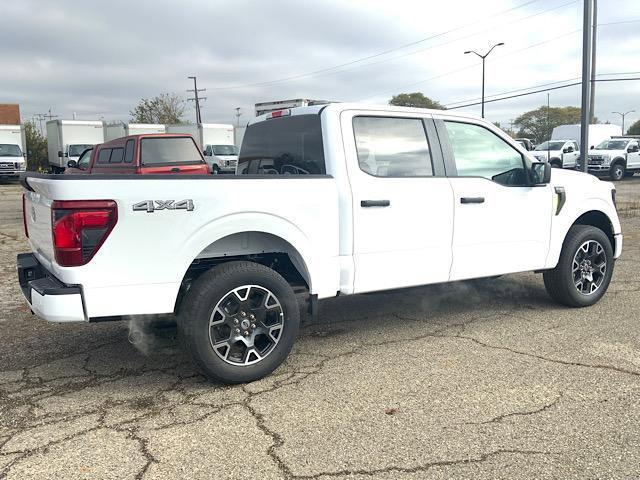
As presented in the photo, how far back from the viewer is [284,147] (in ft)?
16.1

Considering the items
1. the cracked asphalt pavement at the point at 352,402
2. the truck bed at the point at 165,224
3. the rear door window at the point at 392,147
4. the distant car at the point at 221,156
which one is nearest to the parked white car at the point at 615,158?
the distant car at the point at 221,156

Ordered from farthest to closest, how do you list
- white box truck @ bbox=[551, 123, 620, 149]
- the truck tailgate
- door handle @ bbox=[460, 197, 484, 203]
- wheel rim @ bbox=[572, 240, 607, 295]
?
white box truck @ bbox=[551, 123, 620, 149] → wheel rim @ bbox=[572, 240, 607, 295] → door handle @ bbox=[460, 197, 484, 203] → the truck tailgate

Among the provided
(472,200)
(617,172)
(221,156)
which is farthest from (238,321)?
(617,172)

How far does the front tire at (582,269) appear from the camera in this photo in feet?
18.3

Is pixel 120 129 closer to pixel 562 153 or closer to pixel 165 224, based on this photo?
pixel 562 153

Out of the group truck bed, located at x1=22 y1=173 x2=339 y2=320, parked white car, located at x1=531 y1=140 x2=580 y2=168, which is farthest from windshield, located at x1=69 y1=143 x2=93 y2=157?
truck bed, located at x1=22 y1=173 x2=339 y2=320

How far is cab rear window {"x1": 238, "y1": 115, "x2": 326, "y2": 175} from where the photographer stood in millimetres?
4507

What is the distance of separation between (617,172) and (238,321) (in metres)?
26.6

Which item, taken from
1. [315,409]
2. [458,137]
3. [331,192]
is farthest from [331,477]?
[458,137]

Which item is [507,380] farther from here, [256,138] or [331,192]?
[256,138]

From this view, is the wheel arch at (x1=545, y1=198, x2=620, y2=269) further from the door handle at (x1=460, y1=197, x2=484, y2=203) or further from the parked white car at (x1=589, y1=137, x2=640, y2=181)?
the parked white car at (x1=589, y1=137, x2=640, y2=181)

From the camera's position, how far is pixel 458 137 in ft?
16.4

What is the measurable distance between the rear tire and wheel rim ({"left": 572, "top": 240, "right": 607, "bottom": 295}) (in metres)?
22.9

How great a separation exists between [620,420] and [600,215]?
10.1ft
